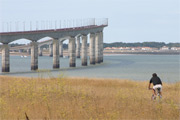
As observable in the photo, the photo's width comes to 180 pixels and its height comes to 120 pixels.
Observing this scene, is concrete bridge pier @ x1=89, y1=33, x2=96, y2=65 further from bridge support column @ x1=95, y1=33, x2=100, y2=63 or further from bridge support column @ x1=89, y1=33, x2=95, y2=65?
bridge support column @ x1=95, y1=33, x2=100, y2=63

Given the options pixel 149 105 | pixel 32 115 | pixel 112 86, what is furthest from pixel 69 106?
pixel 112 86

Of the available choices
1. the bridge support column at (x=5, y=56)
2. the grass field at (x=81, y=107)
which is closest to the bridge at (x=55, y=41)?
the bridge support column at (x=5, y=56)

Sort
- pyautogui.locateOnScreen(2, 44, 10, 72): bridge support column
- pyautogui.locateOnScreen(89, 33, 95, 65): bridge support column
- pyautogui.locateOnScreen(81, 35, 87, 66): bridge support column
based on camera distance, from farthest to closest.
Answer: pyautogui.locateOnScreen(89, 33, 95, 65): bridge support column
pyautogui.locateOnScreen(81, 35, 87, 66): bridge support column
pyautogui.locateOnScreen(2, 44, 10, 72): bridge support column

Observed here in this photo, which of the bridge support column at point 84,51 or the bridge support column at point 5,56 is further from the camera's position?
the bridge support column at point 84,51

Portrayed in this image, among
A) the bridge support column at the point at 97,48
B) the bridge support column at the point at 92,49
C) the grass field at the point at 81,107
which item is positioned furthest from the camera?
the bridge support column at the point at 97,48

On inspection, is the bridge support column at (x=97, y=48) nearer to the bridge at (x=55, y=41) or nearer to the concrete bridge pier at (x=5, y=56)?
the bridge at (x=55, y=41)

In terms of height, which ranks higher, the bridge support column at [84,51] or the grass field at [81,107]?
the bridge support column at [84,51]

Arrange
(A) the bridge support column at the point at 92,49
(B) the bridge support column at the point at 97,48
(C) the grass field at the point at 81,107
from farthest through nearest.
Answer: (B) the bridge support column at the point at 97,48 < (A) the bridge support column at the point at 92,49 < (C) the grass field at the point at 81,107

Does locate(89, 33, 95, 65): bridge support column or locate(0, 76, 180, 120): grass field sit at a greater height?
locate(89, 33, 95, 65): bridge support column

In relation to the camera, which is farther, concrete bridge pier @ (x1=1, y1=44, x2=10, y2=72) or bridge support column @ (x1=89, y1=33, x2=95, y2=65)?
bridge support column @ (x1=89, y1=33, x2=95, y2=65)

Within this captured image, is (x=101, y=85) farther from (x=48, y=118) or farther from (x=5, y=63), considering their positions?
(x=5, y=63)

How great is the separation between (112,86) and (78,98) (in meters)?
Result: 10.9

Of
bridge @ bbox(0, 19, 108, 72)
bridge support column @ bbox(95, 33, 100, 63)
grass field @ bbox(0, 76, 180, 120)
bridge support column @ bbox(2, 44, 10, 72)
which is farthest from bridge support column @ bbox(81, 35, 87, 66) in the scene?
grass field @ bbox(0, 76, 180, 120)

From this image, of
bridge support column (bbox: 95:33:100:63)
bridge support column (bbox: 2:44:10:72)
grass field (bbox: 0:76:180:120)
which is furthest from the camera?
bridge support column (bbox: 95:33:100:63)
